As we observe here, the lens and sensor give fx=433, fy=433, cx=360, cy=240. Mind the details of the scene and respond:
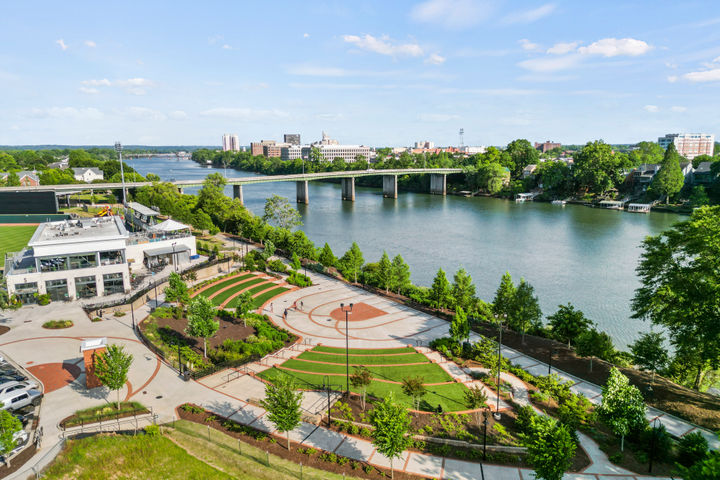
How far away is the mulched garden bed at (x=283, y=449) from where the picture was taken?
18109mm

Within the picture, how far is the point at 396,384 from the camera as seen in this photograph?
2567 cm

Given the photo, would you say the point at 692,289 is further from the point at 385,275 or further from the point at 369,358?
the point at 385,275

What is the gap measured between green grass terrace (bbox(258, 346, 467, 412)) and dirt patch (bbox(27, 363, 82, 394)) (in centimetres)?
1100

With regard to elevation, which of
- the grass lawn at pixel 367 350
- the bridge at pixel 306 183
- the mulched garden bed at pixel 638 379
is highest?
the bridge at pixel 306 183

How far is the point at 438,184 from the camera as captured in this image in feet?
481

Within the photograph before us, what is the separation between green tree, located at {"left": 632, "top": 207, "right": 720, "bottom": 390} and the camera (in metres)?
22.6

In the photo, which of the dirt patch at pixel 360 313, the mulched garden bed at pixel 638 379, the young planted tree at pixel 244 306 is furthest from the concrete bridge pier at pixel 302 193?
the mulched garden bed at pixel 638 379

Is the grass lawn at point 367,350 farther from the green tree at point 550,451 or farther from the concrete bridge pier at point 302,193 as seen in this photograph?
the concrete bridge pier at point 302,193

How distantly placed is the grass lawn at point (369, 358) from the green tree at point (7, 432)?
1517 cm

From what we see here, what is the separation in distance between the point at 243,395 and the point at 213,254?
1253 inches

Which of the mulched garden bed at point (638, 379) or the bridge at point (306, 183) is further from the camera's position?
the bridge at point (306, 183)

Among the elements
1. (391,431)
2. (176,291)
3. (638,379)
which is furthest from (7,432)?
(638,379)

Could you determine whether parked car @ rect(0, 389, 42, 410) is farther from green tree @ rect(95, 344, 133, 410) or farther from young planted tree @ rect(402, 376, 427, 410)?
young planted tree @ rect(402, 376, 427, 410)

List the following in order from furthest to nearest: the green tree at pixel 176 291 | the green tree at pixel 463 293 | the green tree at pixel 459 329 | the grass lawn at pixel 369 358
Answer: the green tree at pixel 463 293, the green tree at pixel 176 291, the green tree at pixel 459 329, the grass lawn at pixel 369 358
